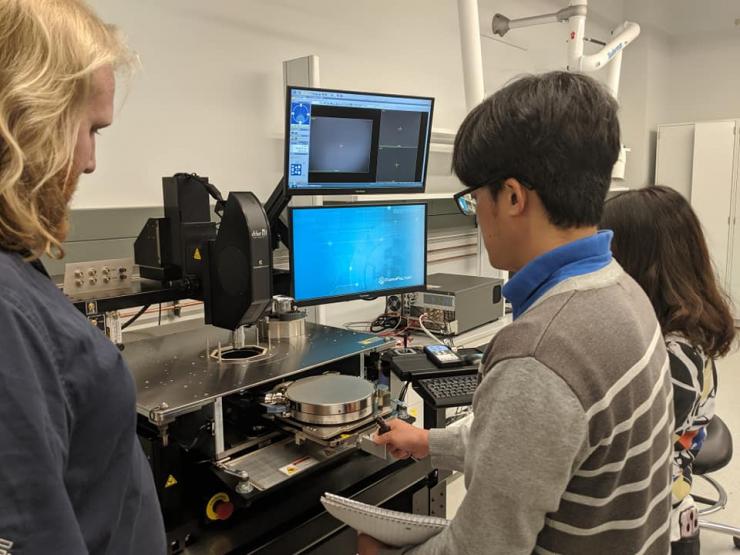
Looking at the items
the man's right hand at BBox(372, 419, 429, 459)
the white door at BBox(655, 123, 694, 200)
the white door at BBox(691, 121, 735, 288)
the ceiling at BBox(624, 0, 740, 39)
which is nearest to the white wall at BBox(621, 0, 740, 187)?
the ceiling at BBox(624, 0, 740, 39)

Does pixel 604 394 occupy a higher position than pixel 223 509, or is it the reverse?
pixel 604 394

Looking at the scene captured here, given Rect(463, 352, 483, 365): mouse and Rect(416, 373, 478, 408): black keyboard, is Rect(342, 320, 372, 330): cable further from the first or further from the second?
Rect(416, 373, 478, 408): black keyboard

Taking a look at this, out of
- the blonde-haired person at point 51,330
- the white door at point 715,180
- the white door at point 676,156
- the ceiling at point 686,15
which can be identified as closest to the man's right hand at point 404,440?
the blonde-haired person at point 51,330

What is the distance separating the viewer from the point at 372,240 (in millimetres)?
1979

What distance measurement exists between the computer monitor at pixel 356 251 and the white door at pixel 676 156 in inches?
152

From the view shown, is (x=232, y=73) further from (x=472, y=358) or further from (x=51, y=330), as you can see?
(x=51, y=330)

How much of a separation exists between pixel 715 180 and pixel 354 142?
13.6ft

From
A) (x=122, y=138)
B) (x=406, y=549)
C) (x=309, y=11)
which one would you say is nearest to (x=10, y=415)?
(x=406, y=549)

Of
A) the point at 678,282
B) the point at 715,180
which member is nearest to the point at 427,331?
the point at 678,282

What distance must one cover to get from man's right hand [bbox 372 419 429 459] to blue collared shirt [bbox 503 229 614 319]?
0.50 m

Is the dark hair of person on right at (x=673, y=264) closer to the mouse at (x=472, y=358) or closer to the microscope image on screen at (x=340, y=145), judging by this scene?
the mouse at (x=472, y=358)

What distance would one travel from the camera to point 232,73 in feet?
7.99

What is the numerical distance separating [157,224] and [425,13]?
2.50 metres

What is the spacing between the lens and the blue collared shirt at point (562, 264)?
0.80 meters
